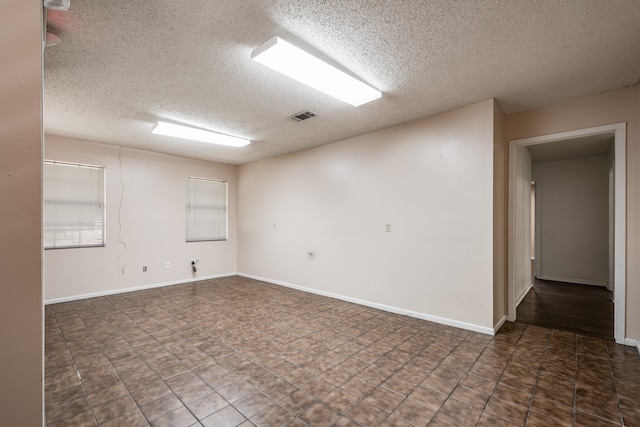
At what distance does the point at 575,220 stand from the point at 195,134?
7663 millimetres

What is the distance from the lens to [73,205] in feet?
15.8

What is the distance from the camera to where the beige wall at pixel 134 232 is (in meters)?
4.68

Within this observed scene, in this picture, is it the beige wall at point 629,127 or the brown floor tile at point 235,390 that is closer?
the brown floor tile at point 235,390

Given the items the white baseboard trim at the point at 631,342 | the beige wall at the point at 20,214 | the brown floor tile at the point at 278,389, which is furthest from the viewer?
the white baseboard trim at the point at 631,342

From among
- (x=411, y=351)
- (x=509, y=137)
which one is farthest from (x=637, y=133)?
(x=411, y=351)

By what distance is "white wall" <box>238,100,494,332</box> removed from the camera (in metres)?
3.37

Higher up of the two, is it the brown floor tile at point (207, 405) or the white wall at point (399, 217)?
the white wall at point (399, 217)

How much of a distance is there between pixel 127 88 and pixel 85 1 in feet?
4.20

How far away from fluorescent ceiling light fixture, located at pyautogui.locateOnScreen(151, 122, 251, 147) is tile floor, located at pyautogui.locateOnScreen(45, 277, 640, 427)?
2.65 m

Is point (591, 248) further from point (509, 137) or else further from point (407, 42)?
point (407, 42)

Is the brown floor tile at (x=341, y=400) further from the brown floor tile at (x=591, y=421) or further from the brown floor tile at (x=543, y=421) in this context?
the brown floor tile at (x=591, y=421)

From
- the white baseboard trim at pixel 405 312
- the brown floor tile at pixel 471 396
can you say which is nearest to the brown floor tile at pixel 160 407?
the brown floor tile at pixel 471 396

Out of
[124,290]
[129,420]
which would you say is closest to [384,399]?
[129,420]

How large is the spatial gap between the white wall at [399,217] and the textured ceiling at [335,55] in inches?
20.7
